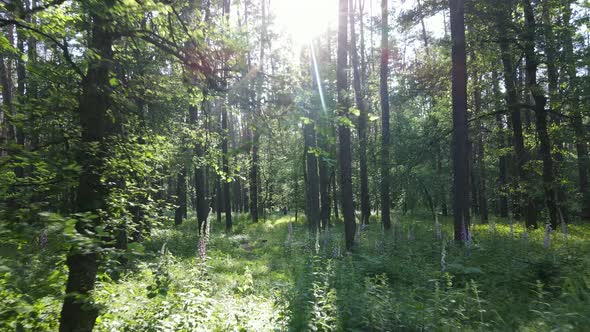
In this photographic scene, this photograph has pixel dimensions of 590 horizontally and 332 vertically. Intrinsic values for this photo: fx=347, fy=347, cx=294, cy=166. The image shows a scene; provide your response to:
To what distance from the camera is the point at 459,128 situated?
33.9ft

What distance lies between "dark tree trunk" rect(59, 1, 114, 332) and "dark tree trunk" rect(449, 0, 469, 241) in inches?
371

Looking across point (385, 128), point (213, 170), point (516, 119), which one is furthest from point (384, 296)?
point (385, 128)

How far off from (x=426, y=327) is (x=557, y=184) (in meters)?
11.4

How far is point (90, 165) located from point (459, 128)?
32.3ft

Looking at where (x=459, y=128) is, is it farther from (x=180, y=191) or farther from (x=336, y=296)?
(x=180, y=191)

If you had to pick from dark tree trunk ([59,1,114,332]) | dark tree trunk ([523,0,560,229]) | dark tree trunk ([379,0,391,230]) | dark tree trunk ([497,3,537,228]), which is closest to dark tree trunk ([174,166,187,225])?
dark tree trunk ([379,0,391,230])

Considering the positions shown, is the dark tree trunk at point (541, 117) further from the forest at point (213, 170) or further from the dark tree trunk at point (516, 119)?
the dark tree trunk at point (516, 119)

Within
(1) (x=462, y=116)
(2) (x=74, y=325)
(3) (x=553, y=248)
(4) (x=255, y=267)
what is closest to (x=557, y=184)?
(3) (x=553, y=248)

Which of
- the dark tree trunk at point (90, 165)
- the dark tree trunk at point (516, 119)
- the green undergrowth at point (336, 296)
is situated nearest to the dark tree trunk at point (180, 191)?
the green undergrowth at point (336, 296)

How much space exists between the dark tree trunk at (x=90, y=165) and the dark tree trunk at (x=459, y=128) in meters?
9.41

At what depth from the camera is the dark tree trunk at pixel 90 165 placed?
138 inches

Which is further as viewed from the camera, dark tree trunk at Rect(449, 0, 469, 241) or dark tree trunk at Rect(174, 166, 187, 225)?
dark tree trunk at Rect(174, 166, 187, 225)

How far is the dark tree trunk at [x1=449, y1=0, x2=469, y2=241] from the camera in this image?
33.7 feet

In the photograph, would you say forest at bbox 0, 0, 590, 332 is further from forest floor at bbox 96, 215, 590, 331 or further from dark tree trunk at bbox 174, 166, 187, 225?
dark tree trunk at bbox 174, 166, 187, 225
